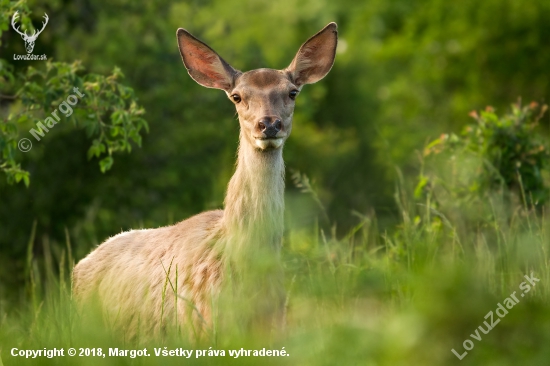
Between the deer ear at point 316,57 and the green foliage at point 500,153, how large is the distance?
2.00m

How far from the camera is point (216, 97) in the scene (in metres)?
19.1

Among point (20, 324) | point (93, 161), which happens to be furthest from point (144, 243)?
point (93, 161)

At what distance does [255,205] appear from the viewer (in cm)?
668

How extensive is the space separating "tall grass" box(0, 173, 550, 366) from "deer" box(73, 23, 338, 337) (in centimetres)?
23

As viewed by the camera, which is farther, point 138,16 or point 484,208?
point 138,16

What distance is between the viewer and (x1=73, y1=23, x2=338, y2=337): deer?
6301 millimetres

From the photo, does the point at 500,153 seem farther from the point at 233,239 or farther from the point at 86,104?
the point at 86,104

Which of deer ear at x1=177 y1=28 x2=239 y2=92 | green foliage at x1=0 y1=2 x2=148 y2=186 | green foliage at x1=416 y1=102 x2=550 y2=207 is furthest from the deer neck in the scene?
green foliage at x1=416 y1=102 x2=550 y2=207

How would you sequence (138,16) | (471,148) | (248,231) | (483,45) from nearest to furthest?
(248,231)
(471,148)
(138,16)
(483,45)

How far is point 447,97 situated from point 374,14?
638cm

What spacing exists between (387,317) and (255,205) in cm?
224

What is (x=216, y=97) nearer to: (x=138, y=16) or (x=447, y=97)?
(x=138, y=16)

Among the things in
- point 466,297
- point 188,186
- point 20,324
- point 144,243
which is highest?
point 188,186

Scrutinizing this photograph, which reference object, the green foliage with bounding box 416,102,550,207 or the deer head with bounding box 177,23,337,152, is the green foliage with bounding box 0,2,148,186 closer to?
the deer head with bounding box 177,23,337,152
